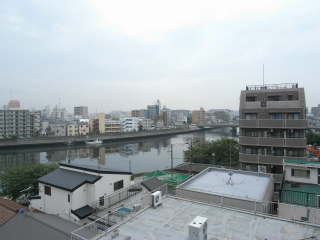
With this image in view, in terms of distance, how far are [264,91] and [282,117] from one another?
5.19 feet

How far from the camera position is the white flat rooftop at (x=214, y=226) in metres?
2.70

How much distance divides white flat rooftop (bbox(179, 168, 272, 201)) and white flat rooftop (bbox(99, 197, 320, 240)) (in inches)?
48.3

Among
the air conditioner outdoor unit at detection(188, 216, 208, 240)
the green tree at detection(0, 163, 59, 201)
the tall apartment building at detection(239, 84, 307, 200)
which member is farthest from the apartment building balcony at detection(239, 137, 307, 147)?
the green tree at detection(0, 163, 59, 201)

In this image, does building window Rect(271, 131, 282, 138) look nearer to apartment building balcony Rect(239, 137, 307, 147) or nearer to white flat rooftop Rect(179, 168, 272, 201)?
apartment building balcony Rect(239, 137, 307, 147)

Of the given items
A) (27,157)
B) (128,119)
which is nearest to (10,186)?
(27,157)

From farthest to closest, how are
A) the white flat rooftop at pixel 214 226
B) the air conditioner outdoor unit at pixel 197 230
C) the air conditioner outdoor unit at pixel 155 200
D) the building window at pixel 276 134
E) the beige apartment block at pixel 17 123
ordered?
the beige apartment block at pixel 17 123 < the building window at pixel 276 134 < the air conditioner outdoor unit at pixel 155 200 < the white flat rooftop at pixel 214 226 < the air conditioner outdoor unit at pixel 197 230

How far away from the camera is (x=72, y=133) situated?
123 feet

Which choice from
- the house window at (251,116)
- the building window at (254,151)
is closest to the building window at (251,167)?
the building window at (254,151)

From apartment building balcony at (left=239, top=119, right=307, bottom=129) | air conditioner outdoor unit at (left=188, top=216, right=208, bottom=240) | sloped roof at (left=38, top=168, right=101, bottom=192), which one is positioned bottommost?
sloped roof at (left=38, top=168, right=101, bottom=192)

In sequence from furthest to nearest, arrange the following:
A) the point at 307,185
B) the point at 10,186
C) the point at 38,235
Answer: the point at 10,186 < the point at 307,185 < the point at 38,235

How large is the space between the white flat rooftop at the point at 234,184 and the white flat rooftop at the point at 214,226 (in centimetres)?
123

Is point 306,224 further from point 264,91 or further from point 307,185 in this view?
point 264,91

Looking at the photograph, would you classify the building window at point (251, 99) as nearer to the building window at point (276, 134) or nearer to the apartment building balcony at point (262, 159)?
the building window at point (276, 134)

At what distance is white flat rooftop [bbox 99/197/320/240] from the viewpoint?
2697mm
